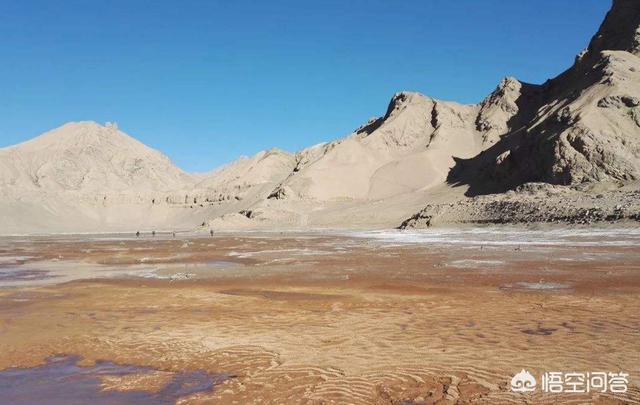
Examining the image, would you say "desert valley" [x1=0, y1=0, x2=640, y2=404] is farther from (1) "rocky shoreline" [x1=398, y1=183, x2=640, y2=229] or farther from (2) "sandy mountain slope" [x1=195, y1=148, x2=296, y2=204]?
(2) "sandy mountain slope" [x1=195, y1=148, x2=296, y2=204]

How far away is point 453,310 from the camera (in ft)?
35.2

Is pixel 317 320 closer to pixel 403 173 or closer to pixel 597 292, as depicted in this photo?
pixel 597 292

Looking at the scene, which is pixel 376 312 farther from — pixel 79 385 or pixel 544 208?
pixel 544 208

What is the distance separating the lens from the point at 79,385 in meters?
6.76

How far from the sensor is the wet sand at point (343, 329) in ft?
21.1

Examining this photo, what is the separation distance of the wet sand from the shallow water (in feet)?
0.40

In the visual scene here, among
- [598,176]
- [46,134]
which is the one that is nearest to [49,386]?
[598,176]

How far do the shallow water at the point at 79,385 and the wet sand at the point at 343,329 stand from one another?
123mm

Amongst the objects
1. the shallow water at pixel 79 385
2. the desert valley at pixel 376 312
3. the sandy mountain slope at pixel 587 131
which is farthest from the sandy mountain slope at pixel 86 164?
the shallow water at pixel 79 385

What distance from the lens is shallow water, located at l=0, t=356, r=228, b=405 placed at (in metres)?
6.21

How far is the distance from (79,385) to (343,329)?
14.9ft

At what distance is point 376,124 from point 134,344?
103 meters

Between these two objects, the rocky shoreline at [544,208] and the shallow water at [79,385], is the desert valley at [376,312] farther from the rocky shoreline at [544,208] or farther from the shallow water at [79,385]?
the rocky shoreline at [544,208]

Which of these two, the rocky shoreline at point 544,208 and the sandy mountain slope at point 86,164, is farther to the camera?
the sandy mountain slope at point 86,164
